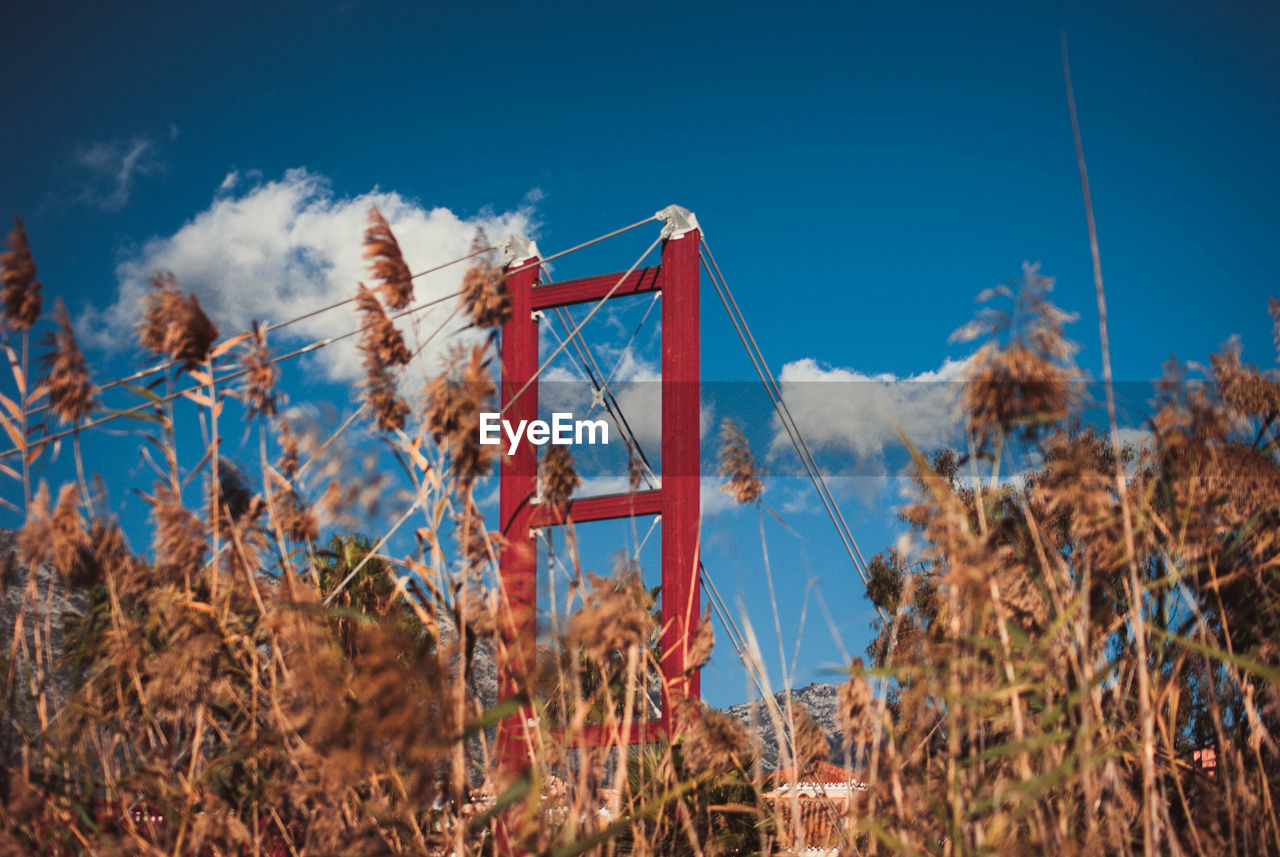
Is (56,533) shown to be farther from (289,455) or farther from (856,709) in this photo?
(856,709)

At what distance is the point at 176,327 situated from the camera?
160 centimetres

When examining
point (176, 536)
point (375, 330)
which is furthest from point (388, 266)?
point (176, 536)

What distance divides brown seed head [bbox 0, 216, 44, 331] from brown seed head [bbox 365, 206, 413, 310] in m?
0.66

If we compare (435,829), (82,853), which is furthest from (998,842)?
(82,853)

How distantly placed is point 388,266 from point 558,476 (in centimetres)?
48

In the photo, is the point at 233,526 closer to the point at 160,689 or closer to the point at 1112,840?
the point at 160,689

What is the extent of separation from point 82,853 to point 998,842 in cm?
136

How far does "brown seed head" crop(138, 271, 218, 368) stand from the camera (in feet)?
5.29

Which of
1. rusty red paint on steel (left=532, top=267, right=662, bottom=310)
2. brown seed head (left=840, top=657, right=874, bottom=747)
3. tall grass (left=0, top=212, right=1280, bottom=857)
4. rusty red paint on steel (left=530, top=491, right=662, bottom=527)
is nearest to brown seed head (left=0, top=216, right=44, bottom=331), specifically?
Result: tall grass (left=0, top=212, right=1280, bottom=857)

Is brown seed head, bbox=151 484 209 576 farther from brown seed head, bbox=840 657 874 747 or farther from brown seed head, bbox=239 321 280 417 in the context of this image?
brown seed head, bbox=840 657 874 747

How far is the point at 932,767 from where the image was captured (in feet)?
5.34

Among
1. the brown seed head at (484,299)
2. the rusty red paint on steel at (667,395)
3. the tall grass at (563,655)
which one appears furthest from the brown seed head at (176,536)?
the rusty red paint on steel at (667,395)

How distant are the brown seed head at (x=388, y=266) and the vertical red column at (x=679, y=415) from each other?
18.5ft

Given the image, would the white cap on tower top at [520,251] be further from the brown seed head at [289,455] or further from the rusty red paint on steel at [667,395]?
the brown seed head at [289,455]
